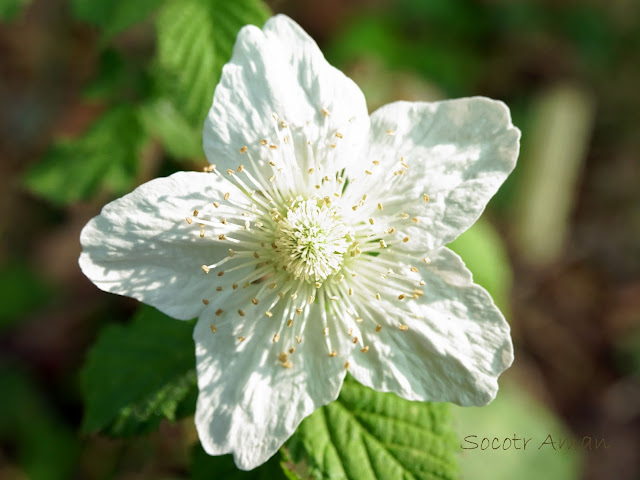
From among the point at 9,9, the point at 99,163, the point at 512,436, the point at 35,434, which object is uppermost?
the point at 9,9

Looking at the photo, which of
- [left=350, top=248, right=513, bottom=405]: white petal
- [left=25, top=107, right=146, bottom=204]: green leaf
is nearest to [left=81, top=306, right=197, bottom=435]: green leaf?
[left=350, top=248, right=513, bottom=405]: white petal

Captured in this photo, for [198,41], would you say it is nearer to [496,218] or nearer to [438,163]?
[438,163]

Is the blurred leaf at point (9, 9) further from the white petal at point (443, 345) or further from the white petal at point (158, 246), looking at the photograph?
the white petal at point (443, 345)

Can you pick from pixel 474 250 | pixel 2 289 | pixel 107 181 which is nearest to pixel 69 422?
pixel 2 289

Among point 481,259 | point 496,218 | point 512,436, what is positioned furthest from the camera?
point 496,218

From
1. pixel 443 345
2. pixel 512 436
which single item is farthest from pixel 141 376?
pixel 512 436

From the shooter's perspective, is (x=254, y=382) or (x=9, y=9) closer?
(x=254, y=382)

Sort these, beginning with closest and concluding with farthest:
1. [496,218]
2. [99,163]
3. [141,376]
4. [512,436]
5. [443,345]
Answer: [443,345] → [141,376] → [99,163] → [512,436] → [496,218]

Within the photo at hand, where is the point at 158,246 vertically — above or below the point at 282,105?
below

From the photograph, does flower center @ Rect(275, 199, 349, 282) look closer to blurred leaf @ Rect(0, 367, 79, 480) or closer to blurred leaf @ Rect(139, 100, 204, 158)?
blurred leaf @ Rect(139, 100, 204, 158)
